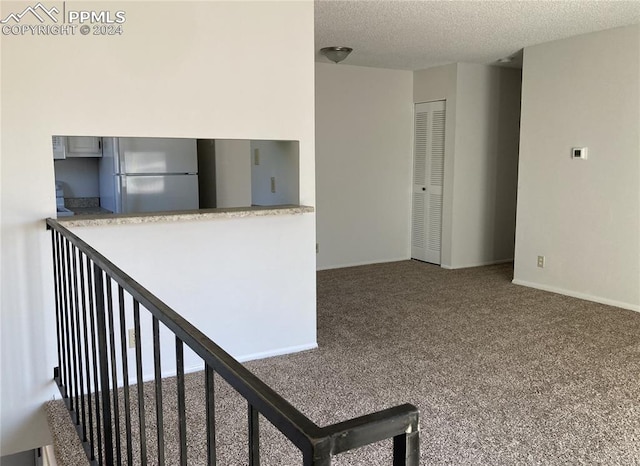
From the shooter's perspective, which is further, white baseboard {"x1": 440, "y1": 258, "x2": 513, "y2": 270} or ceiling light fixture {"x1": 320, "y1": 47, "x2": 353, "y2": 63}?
white baseboard {"x1": 440, "y1": 258, "x2": 513, "y2": 270}

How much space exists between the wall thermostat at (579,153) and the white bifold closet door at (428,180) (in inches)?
64.8

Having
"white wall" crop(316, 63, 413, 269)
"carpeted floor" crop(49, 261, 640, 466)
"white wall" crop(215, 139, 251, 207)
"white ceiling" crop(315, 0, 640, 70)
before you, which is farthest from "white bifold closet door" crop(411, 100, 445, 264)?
"white wall" crop(215, 139, 251, 207)

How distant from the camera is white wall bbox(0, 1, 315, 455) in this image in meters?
2.55

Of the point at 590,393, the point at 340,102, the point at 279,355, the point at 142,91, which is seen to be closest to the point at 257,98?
the point at 142,91

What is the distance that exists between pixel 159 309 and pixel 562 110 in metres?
4.62

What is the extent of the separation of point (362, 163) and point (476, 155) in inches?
51.4

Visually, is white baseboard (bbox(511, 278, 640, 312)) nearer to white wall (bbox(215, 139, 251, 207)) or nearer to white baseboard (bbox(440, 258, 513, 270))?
white baseboard (bbox(440, 258, 513, 270))

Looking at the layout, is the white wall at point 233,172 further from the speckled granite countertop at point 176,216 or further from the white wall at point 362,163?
the speckled granite countertop at point 176,216

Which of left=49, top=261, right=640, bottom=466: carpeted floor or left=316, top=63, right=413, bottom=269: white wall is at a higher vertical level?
left=316, top=63, right=413, bottom=269: white wall

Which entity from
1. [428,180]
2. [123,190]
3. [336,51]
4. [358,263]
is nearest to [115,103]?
[123,190]

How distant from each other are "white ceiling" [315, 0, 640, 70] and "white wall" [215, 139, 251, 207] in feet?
3.96

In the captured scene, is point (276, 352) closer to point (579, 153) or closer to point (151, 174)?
point (151, 174)

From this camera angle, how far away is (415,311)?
4348 mm

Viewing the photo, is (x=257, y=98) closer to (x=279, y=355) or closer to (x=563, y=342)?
(x=279, y=355)
